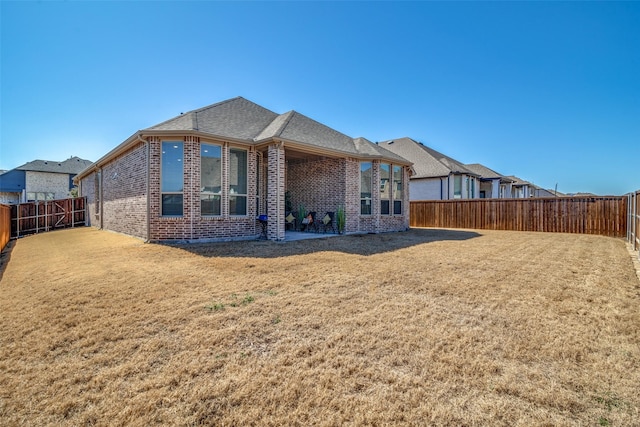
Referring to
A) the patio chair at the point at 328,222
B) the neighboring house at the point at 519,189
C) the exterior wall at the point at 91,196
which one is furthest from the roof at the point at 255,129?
the neighboring house at the point at 519,189

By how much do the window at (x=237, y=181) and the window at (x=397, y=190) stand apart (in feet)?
23.8

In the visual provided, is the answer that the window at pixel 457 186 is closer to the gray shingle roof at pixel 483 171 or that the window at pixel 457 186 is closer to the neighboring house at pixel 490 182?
the gray shingle roof at pixel 483 171

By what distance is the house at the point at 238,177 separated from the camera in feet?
29.7

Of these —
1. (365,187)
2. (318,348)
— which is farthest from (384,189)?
(318,348)

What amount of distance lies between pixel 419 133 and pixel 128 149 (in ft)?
73.3

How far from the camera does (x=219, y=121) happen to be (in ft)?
34.2

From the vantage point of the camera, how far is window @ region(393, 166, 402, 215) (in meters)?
13.9

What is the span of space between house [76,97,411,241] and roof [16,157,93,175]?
26.9m

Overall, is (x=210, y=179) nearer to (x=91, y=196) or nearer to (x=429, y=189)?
(x=91, y=196)

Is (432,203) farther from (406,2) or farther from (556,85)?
(406,2)

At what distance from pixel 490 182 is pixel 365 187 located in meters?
20.3

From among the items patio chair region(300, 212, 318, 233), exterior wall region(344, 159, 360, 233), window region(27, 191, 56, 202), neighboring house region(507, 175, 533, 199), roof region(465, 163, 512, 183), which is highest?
roof region(465, 163, 512, 183)

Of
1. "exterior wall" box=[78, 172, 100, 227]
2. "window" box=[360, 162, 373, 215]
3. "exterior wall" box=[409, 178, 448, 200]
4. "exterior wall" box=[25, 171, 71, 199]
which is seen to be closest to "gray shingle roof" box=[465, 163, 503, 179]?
"exterior wall" box=[409, 178, 448, 200]

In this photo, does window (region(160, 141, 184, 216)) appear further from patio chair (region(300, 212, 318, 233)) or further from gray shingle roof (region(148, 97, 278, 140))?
patio chair (region(300, 212, 318, 233))
